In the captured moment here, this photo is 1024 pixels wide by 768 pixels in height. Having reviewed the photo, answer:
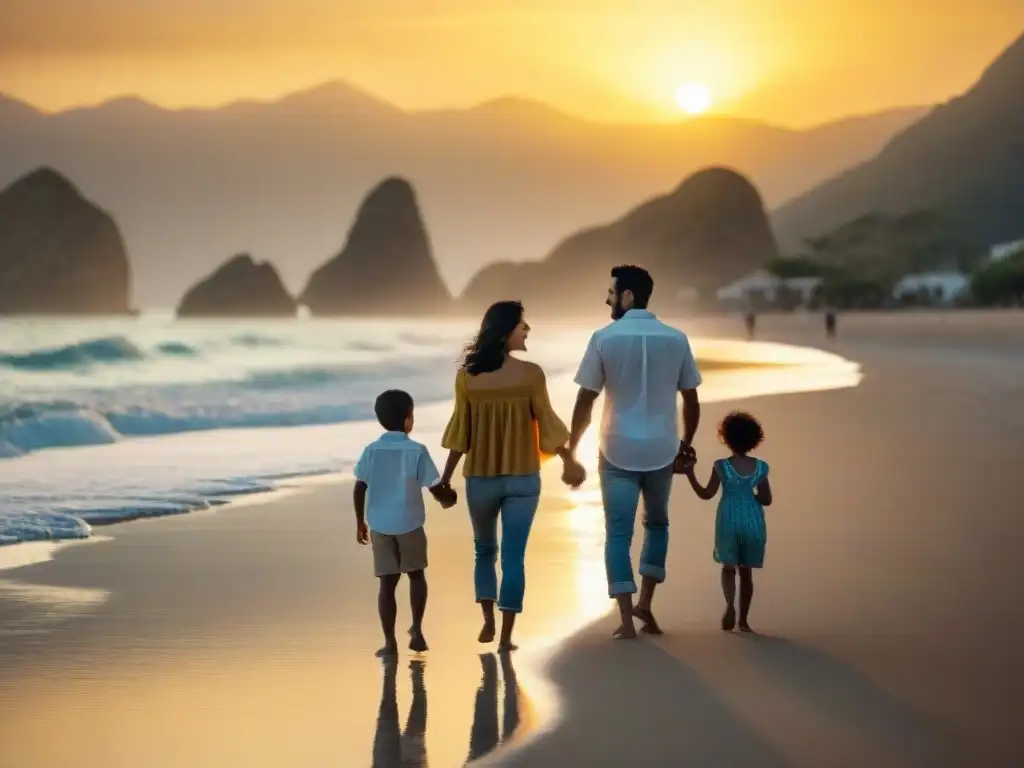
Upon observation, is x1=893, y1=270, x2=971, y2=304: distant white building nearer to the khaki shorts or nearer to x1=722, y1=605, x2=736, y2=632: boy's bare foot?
x1=722, y1=605, x2=736, y2=632: boy's bare foot

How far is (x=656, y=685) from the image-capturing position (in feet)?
20.0

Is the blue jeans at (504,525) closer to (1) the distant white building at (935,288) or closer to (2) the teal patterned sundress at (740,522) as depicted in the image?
(2) the teal patterned sundress at (740,522)

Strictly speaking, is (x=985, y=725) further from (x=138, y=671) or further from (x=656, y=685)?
(x=138, y=671)

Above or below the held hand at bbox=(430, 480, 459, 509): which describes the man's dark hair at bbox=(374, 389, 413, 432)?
above

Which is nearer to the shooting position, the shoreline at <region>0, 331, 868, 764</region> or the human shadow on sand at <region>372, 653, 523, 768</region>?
the human shadow on sand at <region>372, 653, 523, 768</region>

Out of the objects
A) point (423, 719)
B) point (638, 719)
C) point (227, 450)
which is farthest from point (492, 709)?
point (227, 450)

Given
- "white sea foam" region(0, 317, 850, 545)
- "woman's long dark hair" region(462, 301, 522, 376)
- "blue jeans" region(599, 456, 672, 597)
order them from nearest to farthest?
A: "woman's long dark hair" region(462, 301, 522, 376) → "blue jeans" region(599, 456, 672, 597) → "white sea foam" region(0, 317, 850, 545)

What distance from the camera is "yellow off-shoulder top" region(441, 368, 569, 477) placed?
6.90 m

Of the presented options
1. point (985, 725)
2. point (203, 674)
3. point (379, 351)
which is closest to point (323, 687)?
point (203, 674)

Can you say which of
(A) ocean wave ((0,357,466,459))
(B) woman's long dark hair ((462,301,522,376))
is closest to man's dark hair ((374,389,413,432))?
(B) woman's long dark hair ((462,301,522,376))

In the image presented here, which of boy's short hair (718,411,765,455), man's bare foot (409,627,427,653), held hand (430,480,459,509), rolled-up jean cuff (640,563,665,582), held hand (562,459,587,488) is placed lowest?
man's bare foot (409,627,427,653)

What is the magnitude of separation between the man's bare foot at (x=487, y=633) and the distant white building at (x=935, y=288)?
394 feet

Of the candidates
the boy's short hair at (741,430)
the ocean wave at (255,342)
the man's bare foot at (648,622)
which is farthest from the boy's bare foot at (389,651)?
the ocean wave at (255,342)

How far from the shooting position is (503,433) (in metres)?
6.92
